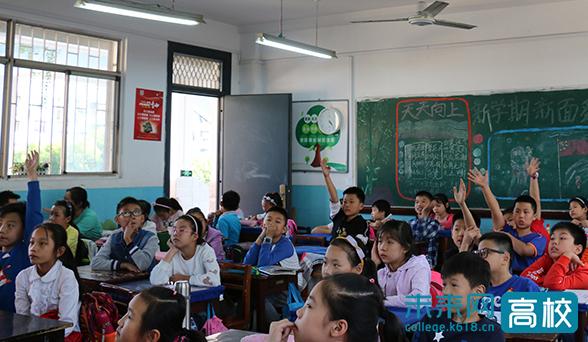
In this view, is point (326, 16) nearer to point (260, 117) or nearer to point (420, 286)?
point (260, 117)

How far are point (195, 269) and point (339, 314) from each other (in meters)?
2.22

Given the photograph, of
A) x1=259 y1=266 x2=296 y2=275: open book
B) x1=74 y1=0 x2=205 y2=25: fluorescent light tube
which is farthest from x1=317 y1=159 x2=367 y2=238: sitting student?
x1=74 y1=0 x2=205 y2=25: fluorescent light tube

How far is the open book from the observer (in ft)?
12.8

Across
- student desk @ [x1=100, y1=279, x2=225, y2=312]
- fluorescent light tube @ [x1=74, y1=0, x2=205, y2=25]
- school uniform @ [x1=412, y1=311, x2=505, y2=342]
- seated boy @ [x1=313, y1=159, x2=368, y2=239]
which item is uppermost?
fluorescent light tube @ [x1=74, y1=0, x2=205, y2=25]

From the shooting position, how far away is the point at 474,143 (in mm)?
6457

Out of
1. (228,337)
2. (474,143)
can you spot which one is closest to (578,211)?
(474,143)

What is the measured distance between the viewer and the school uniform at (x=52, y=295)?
267cm

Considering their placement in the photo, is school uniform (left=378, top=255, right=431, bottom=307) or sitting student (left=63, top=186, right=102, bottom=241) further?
sitting student (left=63, top=186, right=102, bottom=241)

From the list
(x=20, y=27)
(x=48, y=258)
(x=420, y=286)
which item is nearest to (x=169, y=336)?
(x=48, y=258)

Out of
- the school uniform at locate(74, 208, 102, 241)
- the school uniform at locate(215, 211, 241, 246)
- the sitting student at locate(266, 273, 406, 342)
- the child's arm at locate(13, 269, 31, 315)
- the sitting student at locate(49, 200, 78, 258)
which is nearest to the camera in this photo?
the sitting student at locate(266, 273, 406, 342)

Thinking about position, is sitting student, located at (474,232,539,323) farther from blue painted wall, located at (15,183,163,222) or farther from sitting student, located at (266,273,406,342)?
blue painted wall, located at (15,183,163,222)

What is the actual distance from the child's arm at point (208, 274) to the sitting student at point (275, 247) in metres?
0.76

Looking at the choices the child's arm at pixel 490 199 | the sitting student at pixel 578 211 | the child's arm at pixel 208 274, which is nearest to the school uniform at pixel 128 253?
the child's arm at pixel 208 274

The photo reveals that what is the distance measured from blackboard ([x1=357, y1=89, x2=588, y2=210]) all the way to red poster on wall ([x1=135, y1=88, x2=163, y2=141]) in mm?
2514
